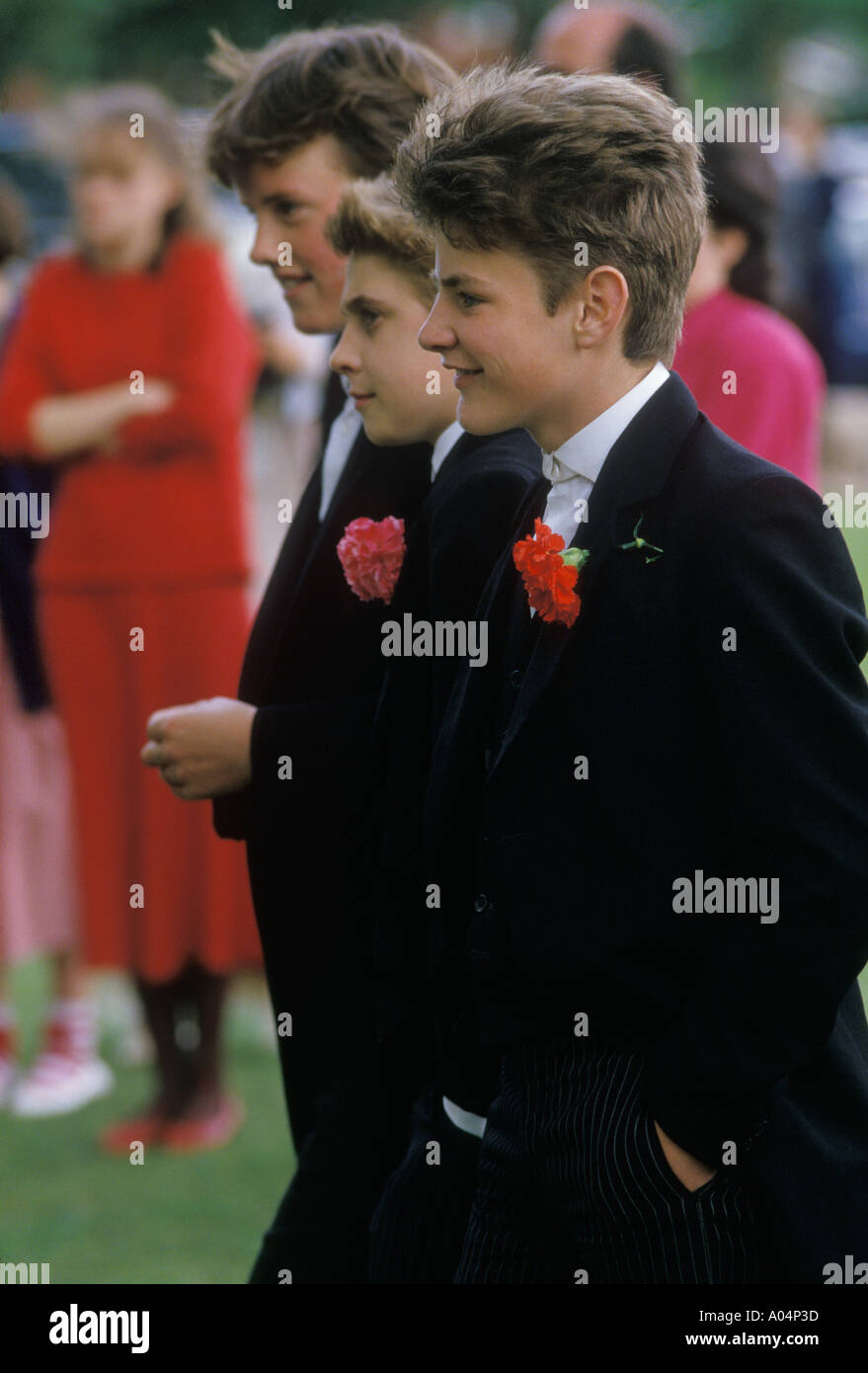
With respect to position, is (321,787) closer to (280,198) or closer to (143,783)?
(280,198)

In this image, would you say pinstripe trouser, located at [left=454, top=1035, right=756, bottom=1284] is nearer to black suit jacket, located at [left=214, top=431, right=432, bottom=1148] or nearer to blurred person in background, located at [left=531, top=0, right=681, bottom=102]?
black suit jacket, located at [left=214, top=431, right=432, bottom=1148]

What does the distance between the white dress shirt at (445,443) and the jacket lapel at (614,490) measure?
43cm

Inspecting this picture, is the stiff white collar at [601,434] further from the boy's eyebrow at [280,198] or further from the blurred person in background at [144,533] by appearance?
the blurred person in background at [144,533]

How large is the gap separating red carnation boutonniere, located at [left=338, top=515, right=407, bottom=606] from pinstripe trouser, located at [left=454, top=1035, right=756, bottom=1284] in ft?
2.00

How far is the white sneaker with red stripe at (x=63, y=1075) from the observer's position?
465 cm

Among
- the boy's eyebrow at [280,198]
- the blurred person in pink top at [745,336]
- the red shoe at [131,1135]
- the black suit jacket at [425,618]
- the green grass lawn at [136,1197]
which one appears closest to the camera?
the black suit jacket at [425,618]

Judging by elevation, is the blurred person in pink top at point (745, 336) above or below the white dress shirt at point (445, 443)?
above

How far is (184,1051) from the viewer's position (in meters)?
4.54

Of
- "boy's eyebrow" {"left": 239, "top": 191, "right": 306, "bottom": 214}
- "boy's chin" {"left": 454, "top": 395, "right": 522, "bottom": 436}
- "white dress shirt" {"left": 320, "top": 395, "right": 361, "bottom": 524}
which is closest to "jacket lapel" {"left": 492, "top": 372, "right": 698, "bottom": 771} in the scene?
"boy's chin" {"left": 454, "top": 395, "right": 522, "bottom": 436}

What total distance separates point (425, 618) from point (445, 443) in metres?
0.24

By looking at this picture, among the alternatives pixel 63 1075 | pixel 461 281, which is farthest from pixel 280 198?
pixel 63 1075

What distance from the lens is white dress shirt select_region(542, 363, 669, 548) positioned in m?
1.93

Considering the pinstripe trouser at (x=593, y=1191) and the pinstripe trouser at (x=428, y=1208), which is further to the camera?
the pinstripe trouser at (x=428, y=1208)

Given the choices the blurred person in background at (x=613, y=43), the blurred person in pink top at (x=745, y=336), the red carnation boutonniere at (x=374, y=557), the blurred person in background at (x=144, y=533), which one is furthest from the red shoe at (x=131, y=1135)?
the blurred person in background at (x=613, y=43)
